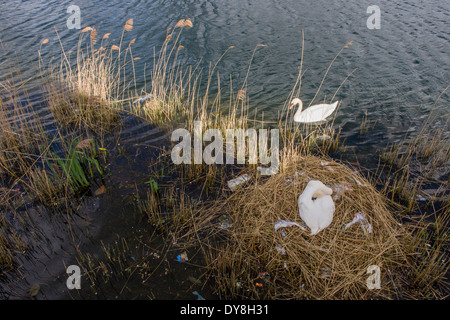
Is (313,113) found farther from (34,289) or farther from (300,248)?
(34,289)

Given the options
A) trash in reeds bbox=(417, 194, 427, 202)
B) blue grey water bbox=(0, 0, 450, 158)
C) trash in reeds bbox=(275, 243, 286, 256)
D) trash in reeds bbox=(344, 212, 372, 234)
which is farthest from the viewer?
blue grey water bbox=(0, 0, 450, 158)

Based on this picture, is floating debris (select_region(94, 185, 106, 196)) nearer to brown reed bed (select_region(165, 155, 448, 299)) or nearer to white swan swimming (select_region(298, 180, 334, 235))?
Result: brown reed bed (select_region(165, 155, 448, 299))

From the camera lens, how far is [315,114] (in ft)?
18.8

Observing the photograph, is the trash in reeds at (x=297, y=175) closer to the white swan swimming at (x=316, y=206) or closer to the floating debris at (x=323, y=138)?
the white swan swimming at (x=316, y=206)

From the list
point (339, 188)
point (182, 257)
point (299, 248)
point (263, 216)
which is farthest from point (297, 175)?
point (182, 257)

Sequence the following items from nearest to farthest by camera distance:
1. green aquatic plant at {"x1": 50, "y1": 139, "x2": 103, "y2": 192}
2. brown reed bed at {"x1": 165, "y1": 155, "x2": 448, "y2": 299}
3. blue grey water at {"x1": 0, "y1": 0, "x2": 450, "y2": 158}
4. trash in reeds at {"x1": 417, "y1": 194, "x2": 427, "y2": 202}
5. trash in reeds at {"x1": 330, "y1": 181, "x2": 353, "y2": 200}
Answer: brown reed bed at {"x1": 165, "y1": 155, "x2": 448, "y2": 299} → trash in reeds at {"x1": 330, "y1": 181, "x2": 353, "y2": 200} → trash in reeds at {"x1": 417, "y1": 194, "x2": 427, "y2": 202} → green aquatic plant at {"x1": 50, "y1": 139, "x2": 103, "y2": 192} → blue grey water at {"x1": 0, "y1": 0, "x2": 450, "y2": 158}

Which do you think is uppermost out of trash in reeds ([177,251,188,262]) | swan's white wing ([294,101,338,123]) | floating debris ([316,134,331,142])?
swan's white wing ([294,101,338,123])

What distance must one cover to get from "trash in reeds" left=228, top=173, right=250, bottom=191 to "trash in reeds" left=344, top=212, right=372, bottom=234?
1.62m

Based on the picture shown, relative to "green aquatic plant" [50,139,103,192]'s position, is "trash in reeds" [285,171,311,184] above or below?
below

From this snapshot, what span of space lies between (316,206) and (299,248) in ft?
1.87

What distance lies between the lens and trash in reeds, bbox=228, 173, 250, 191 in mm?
4423

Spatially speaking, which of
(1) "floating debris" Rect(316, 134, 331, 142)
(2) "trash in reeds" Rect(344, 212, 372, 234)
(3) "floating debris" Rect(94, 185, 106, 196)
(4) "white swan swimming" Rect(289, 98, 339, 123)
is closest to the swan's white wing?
(4) "white swan swimming" Rect(289, 98, 339, 123)

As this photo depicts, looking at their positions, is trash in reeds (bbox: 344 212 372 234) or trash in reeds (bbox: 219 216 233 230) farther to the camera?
trash in reeds (bbox: 219 216 233 230)

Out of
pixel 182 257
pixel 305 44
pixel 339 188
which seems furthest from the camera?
pixel 305 44
